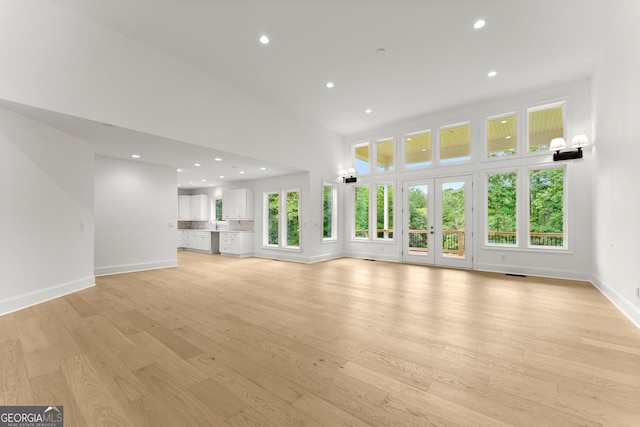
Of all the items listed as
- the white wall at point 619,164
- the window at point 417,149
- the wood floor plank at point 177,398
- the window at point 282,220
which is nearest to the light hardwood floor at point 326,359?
the wood floor plank at point 177,398

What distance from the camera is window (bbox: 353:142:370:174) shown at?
8448 mm

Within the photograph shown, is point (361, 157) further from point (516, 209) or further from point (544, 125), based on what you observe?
point (544, 125)

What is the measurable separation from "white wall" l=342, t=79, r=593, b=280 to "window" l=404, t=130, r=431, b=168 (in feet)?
0.58

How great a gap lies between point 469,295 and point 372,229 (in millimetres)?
4129

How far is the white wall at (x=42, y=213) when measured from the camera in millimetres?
3396

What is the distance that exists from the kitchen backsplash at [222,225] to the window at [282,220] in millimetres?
1008

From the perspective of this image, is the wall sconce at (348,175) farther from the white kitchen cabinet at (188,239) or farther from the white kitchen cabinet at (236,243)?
the white kitchen cabinet at (188,239)

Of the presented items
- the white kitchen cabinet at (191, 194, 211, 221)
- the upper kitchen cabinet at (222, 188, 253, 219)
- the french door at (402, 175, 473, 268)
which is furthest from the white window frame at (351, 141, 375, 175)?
the white kitchen cabinet at (191, 194, 211, 221)

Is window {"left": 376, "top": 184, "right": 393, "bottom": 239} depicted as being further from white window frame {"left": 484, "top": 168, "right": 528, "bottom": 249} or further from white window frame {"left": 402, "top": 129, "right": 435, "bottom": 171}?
white window frame {"left": 484, "top": 168, "right": 528, "bottom": 249}

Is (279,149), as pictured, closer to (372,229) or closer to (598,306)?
(372,229)

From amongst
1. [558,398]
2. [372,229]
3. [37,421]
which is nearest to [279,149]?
[372,229]

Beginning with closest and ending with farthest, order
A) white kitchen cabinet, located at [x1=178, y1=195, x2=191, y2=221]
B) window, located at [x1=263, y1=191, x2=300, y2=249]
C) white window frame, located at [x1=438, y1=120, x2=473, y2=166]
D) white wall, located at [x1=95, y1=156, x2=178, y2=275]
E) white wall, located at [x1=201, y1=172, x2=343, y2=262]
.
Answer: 1. white wall, located at [x1=95, y1=156, x2=178, y2=275]
2. white window frame, located at [x1=438, y1=120, x2=473, y2=166]
3. white wall, located at [x1=201, y1=172, x2=343, y2=262]
4. window, located at [x1=263, y1=191, x2=300, y2=249]
5. white kitchen cabinet, located at [x1=178, y1=195, x2=191, y2=221]

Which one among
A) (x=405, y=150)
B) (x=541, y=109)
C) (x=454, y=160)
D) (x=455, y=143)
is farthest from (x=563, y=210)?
(x=405, y=150)

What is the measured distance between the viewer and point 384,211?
318 inches
